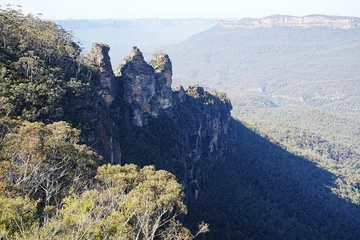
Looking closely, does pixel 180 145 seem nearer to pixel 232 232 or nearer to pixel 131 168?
pixel 232 232

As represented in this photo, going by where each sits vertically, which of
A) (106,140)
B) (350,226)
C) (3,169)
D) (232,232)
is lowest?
(350,226)

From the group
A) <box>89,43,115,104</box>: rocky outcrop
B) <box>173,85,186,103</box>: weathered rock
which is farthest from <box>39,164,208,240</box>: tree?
<box>173,85,186,103</box>: weathered rock

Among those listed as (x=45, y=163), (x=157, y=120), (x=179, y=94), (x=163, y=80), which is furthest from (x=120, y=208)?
(x=179, y=94)

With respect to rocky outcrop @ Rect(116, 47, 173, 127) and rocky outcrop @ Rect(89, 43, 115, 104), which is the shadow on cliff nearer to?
rocky outcrop @ Rect(116, 47, 173, 127)

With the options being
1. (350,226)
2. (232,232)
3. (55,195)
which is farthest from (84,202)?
(350,226)

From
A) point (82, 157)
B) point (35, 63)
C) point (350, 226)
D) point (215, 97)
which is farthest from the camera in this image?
point (215, 97)

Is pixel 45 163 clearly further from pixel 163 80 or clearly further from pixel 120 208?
pixel 163 80
